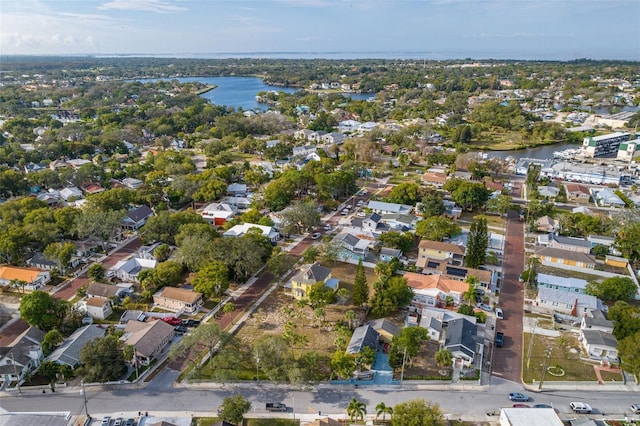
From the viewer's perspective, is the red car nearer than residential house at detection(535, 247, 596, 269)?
Yes

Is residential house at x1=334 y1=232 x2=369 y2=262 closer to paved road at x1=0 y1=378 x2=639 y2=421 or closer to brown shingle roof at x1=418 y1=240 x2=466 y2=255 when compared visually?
brown shingle roof at x1=418 y1=240 x2=466 y2=255

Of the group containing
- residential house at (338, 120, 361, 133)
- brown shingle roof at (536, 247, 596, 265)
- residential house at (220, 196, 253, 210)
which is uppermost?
residential house at (338, 120, 361, 133)

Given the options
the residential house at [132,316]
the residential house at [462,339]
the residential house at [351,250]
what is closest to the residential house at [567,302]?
the residential house at [462,339]

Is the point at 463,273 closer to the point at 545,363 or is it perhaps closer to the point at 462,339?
the point at 462,339

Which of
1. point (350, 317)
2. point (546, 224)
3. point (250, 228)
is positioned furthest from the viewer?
point (546, 224)

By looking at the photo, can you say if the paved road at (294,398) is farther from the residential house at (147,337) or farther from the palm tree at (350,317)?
the palm tree at (350,317)

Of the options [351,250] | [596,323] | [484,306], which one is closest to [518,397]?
[596,323]

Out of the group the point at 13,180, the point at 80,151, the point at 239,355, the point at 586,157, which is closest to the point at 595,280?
the point at 239,355

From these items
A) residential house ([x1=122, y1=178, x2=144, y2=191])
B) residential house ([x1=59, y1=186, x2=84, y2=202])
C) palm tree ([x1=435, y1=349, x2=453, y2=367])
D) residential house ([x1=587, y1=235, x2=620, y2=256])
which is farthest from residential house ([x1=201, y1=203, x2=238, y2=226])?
residential house ([x1=587, y1=235, x2=620, y2=256])
